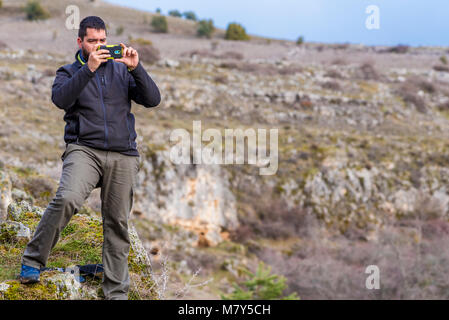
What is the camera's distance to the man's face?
3203mm

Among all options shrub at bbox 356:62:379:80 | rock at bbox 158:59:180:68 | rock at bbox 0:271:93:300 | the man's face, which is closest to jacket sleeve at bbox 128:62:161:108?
the man's face

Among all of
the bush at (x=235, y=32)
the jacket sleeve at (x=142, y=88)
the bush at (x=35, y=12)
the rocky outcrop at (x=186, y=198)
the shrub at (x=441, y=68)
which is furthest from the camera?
the bush at (x=235, y=32)

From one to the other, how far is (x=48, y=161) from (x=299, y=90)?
57.0ft

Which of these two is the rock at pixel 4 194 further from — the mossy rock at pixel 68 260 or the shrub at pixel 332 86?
the shrub at pixel 332 86

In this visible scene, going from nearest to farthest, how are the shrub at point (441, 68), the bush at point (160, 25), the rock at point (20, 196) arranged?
the rock at point (20, 196) < the shrub at point (441, 68) < the bush at point (160, 25)

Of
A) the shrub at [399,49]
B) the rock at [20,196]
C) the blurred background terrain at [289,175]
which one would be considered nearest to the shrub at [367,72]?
the blurred background terrain at [289,175]

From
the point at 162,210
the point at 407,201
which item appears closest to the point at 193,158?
the point at 162,210

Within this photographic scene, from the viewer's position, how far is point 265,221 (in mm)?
20562

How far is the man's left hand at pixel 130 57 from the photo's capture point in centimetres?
312

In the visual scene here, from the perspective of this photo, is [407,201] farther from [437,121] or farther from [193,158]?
[193,158]

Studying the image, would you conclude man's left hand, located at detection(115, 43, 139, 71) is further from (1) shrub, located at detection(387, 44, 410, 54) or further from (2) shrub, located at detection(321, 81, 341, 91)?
(1) shrub, located at detection(387, 44, 410, 54)

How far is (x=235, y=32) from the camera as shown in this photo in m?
53.4

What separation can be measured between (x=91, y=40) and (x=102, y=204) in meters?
1.24

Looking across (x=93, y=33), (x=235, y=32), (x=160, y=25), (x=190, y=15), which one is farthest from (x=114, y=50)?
(x=190, y=15)
